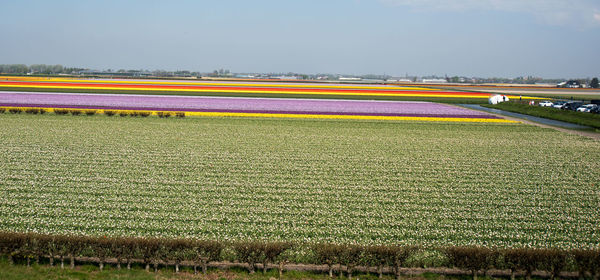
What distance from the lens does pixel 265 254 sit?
35.0ft

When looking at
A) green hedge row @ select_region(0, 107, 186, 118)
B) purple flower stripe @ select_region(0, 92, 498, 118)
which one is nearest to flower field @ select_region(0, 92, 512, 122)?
purple flower stripe @ select_region(0, 92, 498, 118)

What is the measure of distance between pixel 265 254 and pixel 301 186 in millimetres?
7341

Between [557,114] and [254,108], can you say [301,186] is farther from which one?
[557,114]

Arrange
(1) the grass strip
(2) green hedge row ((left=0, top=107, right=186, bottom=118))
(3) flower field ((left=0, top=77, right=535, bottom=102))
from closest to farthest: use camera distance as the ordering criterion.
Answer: (2) green hedge row ((left=0, top=107, right=186, bottom=118))
(1) the grass strip
(3) flower field ((left=0, top=77, right=535, bottom=102))

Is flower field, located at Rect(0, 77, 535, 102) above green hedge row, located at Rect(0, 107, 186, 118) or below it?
above

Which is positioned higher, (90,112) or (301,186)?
(90,112)

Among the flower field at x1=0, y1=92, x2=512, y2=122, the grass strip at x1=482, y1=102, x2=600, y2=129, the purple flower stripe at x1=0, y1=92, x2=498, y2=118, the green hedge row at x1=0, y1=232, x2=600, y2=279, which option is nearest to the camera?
the green hedge row at x1=0, y1=232, x2=600, y2=279

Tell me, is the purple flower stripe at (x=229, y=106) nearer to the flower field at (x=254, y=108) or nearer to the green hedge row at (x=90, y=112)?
the flower field at (x=254, y=108)

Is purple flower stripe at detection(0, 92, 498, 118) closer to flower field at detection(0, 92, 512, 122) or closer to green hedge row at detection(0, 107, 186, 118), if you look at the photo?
flower field at detection(0, 92, 512, 122)

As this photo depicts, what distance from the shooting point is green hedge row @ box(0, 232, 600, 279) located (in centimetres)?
1066

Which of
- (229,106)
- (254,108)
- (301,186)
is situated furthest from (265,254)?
(229,106)

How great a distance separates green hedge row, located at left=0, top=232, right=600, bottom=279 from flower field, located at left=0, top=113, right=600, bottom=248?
71.8 inches

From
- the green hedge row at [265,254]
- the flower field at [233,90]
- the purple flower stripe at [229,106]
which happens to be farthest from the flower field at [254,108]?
the green hedge row at [265,254]

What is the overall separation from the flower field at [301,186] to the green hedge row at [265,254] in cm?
182
